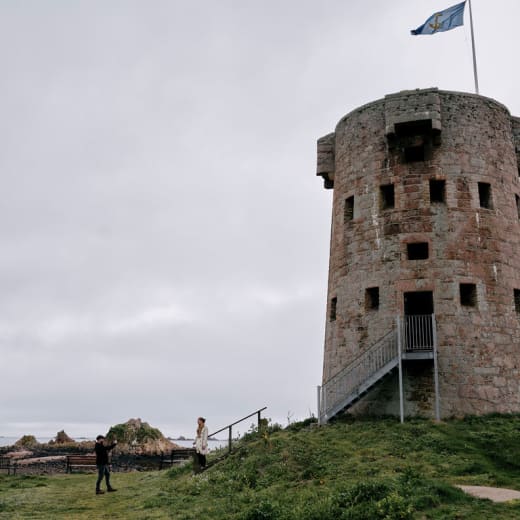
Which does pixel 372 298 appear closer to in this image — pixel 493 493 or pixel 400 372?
pixel 400 372

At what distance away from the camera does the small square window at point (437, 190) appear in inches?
842

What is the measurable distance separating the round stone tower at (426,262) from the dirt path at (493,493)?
23.6ft

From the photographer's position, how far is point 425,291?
66.6 feet

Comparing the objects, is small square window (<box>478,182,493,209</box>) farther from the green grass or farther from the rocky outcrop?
the rocky outcrop

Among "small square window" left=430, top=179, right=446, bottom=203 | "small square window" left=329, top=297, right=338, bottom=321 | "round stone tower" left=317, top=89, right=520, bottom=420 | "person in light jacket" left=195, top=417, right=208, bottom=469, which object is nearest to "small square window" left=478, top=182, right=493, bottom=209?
"round stone tower" left=317, top=89, right=520, bottom=420

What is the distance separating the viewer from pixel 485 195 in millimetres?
21812

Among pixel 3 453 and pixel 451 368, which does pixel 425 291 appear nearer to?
pixel 451 368

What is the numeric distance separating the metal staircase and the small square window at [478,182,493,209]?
477 cm

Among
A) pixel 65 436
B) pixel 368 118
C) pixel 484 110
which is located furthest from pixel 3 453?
pixel 484 110

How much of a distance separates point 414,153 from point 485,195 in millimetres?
2863

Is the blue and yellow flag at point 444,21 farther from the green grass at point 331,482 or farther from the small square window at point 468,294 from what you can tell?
the green grass at point 331,482

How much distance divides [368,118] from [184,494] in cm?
1490

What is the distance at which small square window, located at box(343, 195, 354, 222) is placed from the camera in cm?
2291

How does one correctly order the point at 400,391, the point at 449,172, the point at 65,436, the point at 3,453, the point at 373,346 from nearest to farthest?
the point at 400,391 < the point at 373,346 < the point at 449,172 < the point at 3,453 < the point at 65,436
